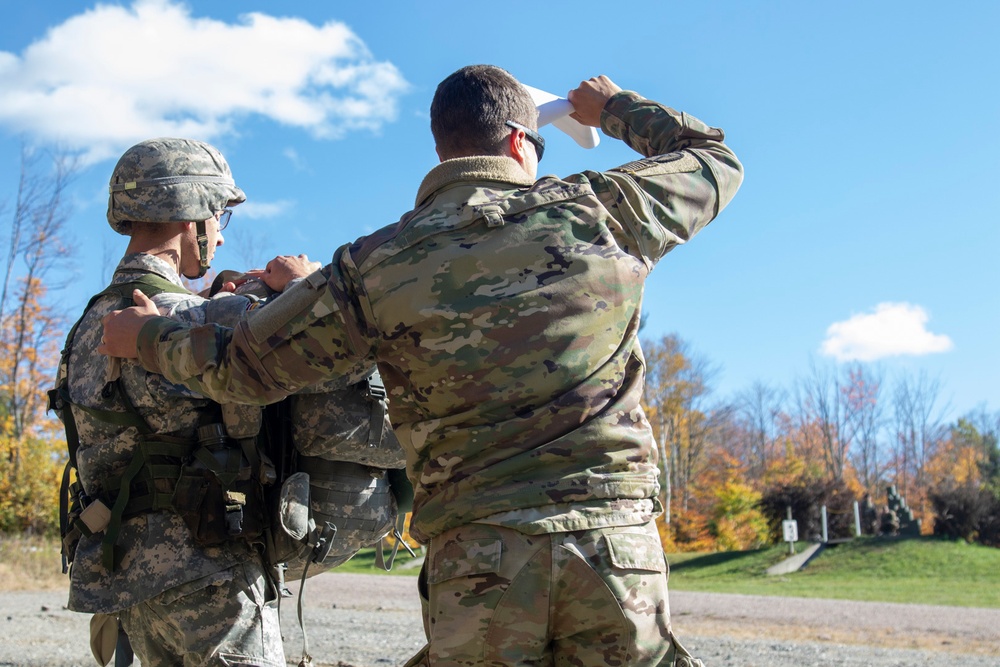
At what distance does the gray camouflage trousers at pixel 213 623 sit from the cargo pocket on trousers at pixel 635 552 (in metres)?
1.44

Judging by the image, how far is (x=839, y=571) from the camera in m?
25.7

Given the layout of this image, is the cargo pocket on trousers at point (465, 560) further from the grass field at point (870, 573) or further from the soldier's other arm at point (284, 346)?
the grass field at point (870, 573)

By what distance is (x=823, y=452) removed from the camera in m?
63.6

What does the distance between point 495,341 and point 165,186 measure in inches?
70.8

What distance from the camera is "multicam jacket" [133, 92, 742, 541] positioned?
2.38 meters

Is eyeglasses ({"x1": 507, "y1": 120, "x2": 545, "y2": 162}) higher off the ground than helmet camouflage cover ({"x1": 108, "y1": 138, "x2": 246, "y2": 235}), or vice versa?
helmet camouflage cover ({"x1": 108, "y1": 138, "x2": 246, "y2": 235})

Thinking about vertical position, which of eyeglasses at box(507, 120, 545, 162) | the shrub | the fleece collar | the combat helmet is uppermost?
the combat helmet

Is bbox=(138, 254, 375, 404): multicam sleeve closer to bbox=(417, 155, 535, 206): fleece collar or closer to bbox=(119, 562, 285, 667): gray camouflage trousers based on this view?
bbox=(417, 155, 535, 206): fleece collar

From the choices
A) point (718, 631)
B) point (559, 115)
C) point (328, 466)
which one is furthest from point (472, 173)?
point (718, 631)

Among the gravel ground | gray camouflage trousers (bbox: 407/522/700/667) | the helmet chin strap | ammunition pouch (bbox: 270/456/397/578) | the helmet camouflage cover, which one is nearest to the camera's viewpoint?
gray camouflage trousers (bbox: 407/522/700/667)

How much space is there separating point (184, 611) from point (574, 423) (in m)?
1.58

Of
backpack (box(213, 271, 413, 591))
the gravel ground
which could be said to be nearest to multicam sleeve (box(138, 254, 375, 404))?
backpack (box(213, 271, 413, 591))

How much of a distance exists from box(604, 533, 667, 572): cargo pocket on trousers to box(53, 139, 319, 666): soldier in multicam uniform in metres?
1.45

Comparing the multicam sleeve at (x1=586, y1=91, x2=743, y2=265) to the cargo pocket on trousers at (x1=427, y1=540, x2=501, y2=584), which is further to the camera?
the multicam sleeve at (x1=586, y1=91, x2=743, y2=265)
